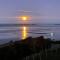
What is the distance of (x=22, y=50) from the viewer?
8.80m

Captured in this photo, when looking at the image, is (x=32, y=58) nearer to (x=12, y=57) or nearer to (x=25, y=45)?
(x=12, y=57)

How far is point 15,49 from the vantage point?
330 inches

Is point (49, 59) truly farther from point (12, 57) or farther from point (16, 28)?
point (16, 28)

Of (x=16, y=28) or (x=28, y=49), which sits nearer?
(x=28, y=49)

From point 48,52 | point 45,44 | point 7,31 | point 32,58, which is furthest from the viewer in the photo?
point 7,31

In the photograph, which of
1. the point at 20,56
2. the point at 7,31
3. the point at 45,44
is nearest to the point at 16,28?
the point at 7,31

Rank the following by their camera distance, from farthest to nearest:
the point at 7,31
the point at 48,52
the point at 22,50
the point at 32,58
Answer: the point at 7,31 → the point at 22,50 → the point at 48,52 → the point at 32,58

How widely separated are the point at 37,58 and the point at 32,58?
177 millimetres

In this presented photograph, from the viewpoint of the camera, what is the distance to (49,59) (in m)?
7.28

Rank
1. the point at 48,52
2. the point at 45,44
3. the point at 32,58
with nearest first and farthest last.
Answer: the point at 32,58
the point at 48,52
the point at 45,44

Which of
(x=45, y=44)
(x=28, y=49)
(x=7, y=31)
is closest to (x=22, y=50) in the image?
(x=28, y=49)

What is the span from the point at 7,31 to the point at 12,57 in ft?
37.8

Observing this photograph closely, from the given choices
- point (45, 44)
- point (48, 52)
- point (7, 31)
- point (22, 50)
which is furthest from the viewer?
point (7, 31)

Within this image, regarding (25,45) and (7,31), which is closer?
(25,45)
